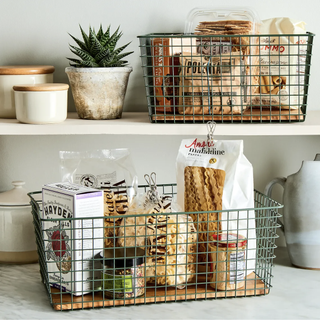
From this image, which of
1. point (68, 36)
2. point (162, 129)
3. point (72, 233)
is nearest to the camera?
point (72, 233)

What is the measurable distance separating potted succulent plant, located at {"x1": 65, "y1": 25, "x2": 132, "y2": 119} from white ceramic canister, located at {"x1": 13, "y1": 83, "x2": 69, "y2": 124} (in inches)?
2.2

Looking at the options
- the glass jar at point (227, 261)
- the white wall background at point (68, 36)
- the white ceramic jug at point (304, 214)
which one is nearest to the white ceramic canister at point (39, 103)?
the white wall background at point (68, 36)

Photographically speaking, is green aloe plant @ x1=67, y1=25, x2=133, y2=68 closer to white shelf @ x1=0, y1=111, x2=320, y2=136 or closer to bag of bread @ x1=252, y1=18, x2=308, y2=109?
white shelf @ x1=0, y1=111, x2=320, y2=136

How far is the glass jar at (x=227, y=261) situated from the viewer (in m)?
1.13

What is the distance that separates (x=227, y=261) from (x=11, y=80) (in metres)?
0.69

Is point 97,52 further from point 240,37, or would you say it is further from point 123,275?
point 123,275

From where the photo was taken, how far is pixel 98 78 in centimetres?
123

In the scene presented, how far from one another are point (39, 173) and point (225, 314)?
2.30 ft

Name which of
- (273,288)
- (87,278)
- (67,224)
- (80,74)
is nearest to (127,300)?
(87,278)

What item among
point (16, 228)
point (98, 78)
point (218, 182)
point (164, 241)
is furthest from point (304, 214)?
point (16, 228)

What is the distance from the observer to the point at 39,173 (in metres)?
1.48

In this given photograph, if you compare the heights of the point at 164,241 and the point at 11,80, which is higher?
the point at 11,80

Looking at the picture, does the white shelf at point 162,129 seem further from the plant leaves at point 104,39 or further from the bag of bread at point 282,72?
the plant leaves at point 104,39

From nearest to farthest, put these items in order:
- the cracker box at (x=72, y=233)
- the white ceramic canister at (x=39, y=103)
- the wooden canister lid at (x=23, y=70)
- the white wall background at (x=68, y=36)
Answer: the cracker box at (x=72, y=233), the white ceramic canister at (x=39, y=103), the wooden canister lid at (x=23, y=70), the white wall background at (x=68, y=36)
